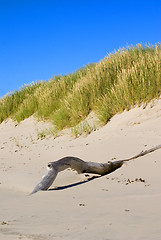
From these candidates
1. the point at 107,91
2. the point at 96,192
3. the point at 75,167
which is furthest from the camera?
the point at 107,91

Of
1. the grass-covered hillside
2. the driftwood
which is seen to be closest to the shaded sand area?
the driftwood

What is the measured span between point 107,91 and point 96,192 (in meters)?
6.17

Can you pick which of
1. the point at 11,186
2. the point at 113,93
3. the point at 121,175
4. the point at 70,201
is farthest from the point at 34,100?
the point at 70,201

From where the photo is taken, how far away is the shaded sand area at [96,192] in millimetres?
2371

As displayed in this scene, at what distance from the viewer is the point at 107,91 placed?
9641mm

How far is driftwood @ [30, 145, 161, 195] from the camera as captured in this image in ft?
14.1

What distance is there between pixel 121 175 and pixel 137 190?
89cm

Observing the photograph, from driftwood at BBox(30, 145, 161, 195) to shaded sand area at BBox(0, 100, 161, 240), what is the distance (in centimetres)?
15

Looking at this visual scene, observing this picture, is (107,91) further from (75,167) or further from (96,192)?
(96,192)

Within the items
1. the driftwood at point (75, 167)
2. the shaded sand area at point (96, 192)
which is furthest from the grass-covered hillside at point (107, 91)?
the driftwood at point (75, 167)

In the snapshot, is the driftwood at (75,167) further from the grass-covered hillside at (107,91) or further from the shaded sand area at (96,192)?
the grass-covered hillside at (107,91)

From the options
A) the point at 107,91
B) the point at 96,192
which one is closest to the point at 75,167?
the point at 96,192

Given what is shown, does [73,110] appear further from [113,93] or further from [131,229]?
[131,229]

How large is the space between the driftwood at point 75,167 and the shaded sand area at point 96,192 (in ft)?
0.50
